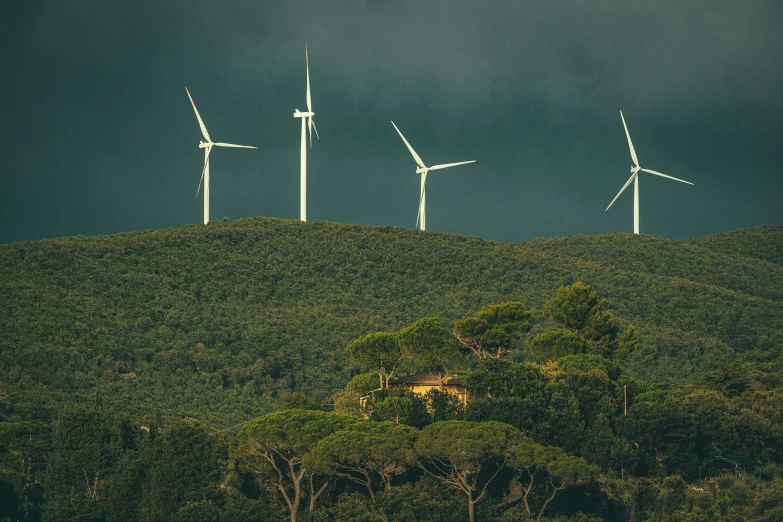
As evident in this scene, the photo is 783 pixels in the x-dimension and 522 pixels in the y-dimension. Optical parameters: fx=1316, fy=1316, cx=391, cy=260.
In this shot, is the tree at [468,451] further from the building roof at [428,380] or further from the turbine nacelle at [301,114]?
the turbine nacelle at [301,114]

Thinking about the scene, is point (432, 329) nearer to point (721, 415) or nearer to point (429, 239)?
point (721, 415)

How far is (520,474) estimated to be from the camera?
63.0m

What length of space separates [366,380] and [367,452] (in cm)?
1223

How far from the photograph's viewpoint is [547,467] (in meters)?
63.0

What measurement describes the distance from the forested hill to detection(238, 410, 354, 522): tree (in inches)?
886

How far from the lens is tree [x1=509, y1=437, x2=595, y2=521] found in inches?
2473

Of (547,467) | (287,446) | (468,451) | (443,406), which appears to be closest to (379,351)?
(443,406)

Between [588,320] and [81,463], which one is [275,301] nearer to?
[588,320]

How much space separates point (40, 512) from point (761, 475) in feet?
123

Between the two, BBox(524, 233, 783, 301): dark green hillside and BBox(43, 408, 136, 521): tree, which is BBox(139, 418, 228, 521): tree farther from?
BBox(524, 233, 783, 301): dark green hillside

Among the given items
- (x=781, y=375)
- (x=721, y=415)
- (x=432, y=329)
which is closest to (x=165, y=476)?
(x=432, y=329)

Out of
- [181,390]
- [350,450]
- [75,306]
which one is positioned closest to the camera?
[350,450]

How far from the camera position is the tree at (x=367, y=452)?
205ft

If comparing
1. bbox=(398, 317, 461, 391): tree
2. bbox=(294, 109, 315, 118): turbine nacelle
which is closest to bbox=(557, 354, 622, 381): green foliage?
bbox=(398, 317, 461, 391): tree
